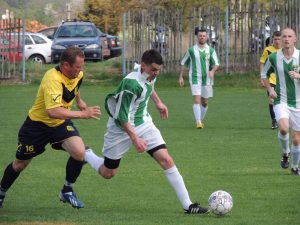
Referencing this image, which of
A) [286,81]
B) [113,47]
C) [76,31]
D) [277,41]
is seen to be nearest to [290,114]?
[286,81]

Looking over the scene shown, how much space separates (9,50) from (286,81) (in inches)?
784

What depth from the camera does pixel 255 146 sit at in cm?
1647

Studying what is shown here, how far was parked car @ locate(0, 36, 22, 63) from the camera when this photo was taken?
31.6 m

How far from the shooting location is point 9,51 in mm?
31719

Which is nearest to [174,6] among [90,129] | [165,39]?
[165,39]

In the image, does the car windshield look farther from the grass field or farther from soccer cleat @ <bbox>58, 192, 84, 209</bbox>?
soccer cleat @ <bbox>58, 192, 84, 209</bbox>

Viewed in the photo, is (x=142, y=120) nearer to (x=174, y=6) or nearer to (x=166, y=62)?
(x=166, y=62)

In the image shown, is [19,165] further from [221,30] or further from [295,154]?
[221,30]

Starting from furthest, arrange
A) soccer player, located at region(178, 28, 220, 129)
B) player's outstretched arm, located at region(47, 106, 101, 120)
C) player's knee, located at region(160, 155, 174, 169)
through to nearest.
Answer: soccer player, located at region(178, 28, 220, 129), player's knee, located at region(160, 155, 174, 169), player's outstretched arm, located at region(47, 106, 101, 120)

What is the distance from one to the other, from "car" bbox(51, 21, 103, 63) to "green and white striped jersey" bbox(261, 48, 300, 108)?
23.1 m

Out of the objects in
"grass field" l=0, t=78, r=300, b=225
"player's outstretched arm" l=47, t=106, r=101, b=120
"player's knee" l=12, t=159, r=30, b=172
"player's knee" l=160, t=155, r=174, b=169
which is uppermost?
"player's outstretched arm" l=47, t=106, r=101, b=120

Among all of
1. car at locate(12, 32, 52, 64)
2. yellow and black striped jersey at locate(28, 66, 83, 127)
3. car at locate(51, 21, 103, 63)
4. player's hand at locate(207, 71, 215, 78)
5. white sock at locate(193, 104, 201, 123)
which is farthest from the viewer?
car at locate(12, 32, 52, 64)

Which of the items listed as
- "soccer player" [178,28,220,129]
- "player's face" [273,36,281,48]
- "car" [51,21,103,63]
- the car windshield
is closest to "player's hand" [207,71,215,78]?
"soccer player" [178,28,220,129]

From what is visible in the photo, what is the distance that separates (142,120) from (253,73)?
21.6m
